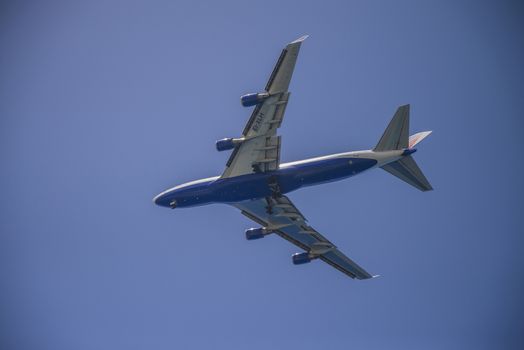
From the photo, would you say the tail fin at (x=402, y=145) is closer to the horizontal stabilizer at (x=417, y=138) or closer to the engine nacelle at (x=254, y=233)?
the horizontal stabilizer at (x=417, y=138)

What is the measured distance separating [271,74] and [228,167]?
34.1 ft

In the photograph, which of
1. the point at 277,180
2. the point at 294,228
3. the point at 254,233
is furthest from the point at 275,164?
the point at 294,228

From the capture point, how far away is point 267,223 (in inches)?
2298

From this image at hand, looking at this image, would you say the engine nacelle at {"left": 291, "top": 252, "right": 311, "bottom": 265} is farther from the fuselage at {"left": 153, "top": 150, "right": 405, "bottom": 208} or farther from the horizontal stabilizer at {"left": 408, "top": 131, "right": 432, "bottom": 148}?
the horizontal stabilizer at {"left": 408, "top": 131, "right": 432, "bottom": 148}

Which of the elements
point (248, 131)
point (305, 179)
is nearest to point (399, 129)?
point (305, 179)

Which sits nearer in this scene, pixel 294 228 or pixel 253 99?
pixel 253 99

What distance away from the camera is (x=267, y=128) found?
160ft

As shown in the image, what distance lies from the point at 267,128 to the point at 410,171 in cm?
1210

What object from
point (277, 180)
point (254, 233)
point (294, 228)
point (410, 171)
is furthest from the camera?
point (294, 228)

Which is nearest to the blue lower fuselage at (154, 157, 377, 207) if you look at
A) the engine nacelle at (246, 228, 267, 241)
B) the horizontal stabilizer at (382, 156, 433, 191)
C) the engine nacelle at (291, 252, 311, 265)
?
the horizontal stabilizer at (382, 156, 433, 191)

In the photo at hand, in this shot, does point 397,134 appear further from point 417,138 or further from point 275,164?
point 275,164

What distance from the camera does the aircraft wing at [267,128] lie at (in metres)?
44.2

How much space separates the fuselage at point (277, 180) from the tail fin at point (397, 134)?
54 centimetres

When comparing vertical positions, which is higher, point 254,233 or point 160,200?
point 160,200
